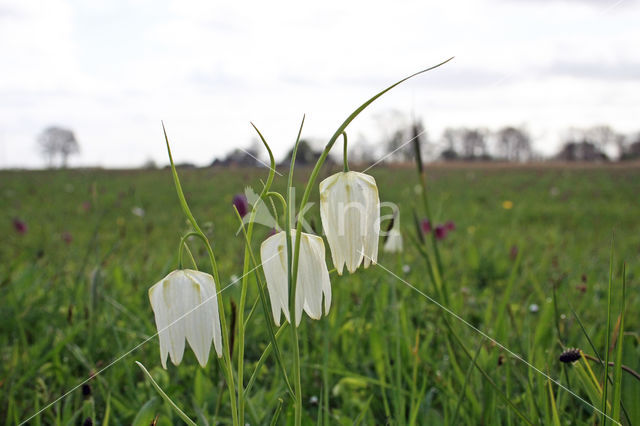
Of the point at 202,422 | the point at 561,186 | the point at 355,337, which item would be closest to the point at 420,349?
the point at 355,337

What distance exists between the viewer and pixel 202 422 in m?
0.79

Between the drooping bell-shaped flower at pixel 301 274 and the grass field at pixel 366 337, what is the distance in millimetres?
91

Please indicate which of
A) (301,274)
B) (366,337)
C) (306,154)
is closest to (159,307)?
(301,274)

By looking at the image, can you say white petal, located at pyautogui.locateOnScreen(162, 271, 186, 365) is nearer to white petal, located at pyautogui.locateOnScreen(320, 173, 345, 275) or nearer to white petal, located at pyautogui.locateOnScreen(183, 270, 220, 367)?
white petal, located at pyautogui.locateOnScreen(183, 270, 220, 367)

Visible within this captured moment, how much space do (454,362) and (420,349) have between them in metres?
0.21

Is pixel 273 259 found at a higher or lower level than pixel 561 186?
higher

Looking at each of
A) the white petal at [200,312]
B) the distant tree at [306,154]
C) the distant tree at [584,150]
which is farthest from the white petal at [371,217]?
the distant tree at [584,150]

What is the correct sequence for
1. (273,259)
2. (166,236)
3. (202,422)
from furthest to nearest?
1. (166,236)
2. (202,422)
3. (273,259)

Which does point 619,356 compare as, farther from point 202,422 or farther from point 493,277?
point 493,277

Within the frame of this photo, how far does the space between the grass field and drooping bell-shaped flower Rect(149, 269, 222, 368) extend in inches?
5.5

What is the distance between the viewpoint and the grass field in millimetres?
868

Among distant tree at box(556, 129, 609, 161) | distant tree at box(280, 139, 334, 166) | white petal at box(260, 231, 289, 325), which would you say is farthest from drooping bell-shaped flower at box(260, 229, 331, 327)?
distant tree at box(556, 129, 609, 161)

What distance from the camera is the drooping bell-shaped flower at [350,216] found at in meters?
0.53

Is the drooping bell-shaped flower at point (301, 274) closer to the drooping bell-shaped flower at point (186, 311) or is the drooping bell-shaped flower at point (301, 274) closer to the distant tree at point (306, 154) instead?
the drooping bell-shaped flower at point (186, 311)
